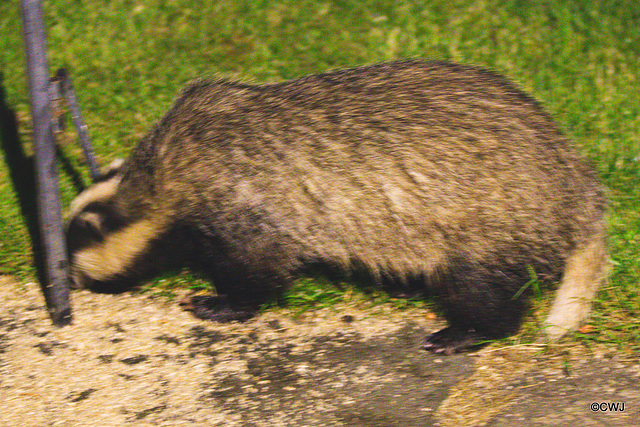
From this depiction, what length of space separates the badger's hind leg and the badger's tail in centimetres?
18

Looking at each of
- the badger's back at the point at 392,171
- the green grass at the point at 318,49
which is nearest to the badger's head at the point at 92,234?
the badger's back at the point at 392,171

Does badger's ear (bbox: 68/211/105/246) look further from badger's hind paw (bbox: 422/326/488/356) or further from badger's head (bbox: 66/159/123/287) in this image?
badger's hind paw (bbox: 422/326/488/356)

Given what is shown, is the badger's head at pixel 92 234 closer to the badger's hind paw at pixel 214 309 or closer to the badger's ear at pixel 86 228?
the badger's ear at pixel 86 228

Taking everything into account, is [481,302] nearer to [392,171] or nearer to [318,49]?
[392,171]

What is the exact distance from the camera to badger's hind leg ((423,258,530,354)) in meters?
3.18

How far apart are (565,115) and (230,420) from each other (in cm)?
333

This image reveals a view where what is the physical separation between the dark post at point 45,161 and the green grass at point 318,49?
1197 mm

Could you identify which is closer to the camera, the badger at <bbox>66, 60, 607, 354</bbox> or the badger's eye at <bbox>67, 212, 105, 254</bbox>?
the badger at <bbox>66, 60, 607, 354</bbox>

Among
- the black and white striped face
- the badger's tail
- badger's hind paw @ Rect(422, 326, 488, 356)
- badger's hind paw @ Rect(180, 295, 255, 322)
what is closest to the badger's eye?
the black and white striped face

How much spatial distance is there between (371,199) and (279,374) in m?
0.86

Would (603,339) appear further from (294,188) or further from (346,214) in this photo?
(294,188)

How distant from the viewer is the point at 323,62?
561 centimetres

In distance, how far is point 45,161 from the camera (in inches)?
119

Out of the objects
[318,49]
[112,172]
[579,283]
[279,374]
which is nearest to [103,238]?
[112,172]
